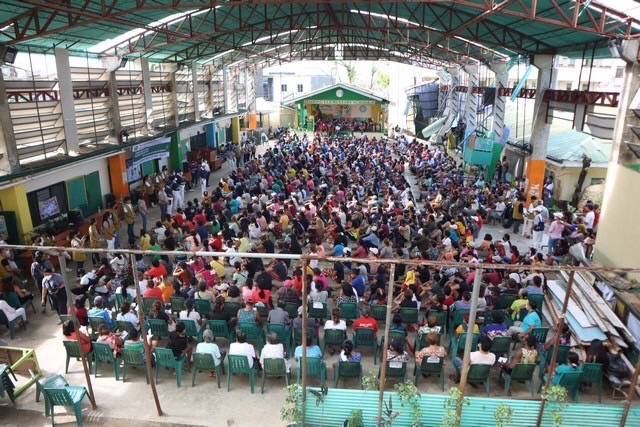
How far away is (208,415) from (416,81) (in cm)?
5121

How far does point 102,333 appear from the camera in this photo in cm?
739

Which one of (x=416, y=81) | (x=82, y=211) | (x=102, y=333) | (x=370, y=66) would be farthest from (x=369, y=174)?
(x=370, y=66)

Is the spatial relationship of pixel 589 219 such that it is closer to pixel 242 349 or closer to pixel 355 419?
pixel 355 419

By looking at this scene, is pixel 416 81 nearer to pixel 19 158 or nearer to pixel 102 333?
pixel 19 158

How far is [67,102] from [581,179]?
17219 millimetres

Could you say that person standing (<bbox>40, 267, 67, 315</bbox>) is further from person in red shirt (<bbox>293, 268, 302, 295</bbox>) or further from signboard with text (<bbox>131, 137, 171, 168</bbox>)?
signboard with text (<bbox>131, 137, 171, 168</bbox>)

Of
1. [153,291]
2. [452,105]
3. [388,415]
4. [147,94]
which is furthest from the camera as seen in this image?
[452,105]

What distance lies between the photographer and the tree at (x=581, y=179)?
1664cm

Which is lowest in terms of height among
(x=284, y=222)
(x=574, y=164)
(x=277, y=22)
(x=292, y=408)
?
(x=292, y=408)

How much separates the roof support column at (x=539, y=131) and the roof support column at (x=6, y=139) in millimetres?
15764

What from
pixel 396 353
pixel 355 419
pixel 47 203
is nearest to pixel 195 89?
pixel 47 203

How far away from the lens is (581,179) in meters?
16.9

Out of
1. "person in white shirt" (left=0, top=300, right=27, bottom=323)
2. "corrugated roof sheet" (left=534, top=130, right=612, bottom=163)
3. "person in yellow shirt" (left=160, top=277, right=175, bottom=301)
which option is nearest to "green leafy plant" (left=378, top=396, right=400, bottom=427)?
"person in yellow shirt" (left=160, top=277, right=175, bottom=301)

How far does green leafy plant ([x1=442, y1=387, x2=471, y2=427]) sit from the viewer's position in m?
5.60
